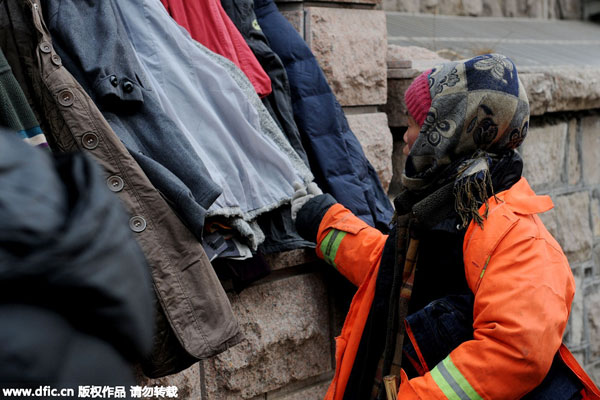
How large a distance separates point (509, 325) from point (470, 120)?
562 mm

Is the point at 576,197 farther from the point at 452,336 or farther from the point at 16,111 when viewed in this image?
the point at 16,111

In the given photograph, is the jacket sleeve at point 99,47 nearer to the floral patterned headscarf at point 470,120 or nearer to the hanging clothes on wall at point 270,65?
the hanging clothes on wall at point 270,65

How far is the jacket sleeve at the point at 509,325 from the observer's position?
1.65m

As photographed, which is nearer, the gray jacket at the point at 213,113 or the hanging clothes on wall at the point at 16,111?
the hanging clothes on wall at the point at 16,111

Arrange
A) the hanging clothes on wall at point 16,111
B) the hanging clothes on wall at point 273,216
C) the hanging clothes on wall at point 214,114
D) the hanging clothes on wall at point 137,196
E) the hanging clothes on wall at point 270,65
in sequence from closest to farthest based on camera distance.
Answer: the hanging clothes on wall at point 16,111, the hanging clothes on wall at point 137,196, the hanging clothes on wall at point 214,114, the hanging clothes on wall at point 273,216, the hanging clothes on wall at point 270,65

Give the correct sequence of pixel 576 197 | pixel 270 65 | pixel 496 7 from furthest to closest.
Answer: pixel 496 7 < pixel 576 197 < pixel 270 65

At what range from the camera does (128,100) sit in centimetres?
185

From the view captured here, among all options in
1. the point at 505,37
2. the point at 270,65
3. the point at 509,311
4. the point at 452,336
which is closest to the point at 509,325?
the point at 509,311

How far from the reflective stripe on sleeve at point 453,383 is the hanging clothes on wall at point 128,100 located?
0.70 metres

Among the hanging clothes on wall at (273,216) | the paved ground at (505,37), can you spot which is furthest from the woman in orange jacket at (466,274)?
the paved ground at (505,37)

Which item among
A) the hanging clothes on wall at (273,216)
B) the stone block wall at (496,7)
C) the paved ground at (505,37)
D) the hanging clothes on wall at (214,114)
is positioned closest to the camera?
the hanging clothes on wall at (214,114)

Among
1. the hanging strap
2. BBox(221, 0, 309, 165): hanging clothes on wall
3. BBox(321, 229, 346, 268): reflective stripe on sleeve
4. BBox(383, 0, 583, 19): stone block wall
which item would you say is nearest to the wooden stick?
the hanging strap

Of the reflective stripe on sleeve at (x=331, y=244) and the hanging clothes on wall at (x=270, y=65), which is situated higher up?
the hanging clothes on wall at (x=270, y=65)

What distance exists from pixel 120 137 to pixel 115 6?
42 cm
